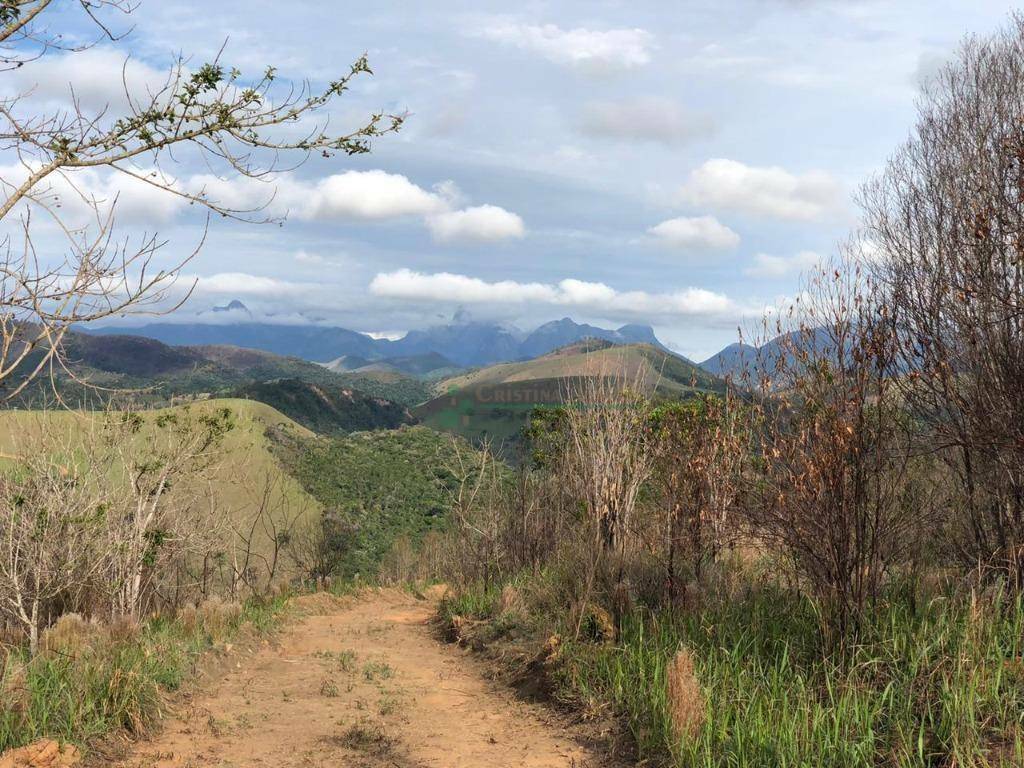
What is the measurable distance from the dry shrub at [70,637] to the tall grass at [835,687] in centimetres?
485

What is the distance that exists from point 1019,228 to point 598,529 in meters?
5.07

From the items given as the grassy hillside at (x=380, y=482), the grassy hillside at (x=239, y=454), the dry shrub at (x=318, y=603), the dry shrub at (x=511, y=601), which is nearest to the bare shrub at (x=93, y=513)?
the grassy hillside at (x=239, y=454)

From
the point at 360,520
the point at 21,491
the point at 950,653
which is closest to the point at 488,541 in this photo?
the point at 21,491

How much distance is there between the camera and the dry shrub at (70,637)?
7.22m

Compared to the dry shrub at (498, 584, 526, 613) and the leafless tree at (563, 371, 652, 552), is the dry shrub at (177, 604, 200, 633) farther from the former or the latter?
the leafless tree at (563, 371, 652, 552)

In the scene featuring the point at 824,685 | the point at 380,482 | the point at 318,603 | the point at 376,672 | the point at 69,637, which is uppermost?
the point at 824,685

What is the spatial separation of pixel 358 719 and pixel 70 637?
357cm

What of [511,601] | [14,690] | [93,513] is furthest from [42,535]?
[511,601]

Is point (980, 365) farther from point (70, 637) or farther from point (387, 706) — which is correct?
point (70, 637)

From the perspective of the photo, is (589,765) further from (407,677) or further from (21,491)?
(21,491)

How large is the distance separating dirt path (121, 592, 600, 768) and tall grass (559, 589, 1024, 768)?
79cm

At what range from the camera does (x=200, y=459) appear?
1464 cm

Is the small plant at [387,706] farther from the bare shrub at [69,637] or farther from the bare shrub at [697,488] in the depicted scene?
the bare shrub at [697,488]

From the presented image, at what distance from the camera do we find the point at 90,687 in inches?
244
